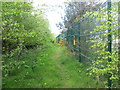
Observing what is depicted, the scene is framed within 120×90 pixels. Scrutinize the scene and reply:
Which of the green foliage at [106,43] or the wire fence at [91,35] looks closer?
the green foliage at [106,43]

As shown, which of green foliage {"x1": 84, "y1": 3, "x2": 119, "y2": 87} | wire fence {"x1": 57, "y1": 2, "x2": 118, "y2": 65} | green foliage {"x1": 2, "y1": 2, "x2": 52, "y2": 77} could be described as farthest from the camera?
green foliage {"x1": 2, "y1": 2, "x2": 52, "y2": 77}

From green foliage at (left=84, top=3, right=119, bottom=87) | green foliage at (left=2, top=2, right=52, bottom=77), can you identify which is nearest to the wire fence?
green foliage at (left=84, top=3, right=119, bottom=87)

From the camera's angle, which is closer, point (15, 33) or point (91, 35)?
point (15, 33)

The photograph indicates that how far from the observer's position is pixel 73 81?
16.4ft

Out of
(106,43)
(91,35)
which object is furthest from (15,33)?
(91,35)

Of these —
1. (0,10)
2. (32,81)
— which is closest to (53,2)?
(0,10)

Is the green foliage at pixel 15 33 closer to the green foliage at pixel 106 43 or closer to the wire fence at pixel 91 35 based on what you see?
the green foliage at pixel 106 43

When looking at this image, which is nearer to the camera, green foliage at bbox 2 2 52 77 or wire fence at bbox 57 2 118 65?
wire fence at bbox 57 2 118 65

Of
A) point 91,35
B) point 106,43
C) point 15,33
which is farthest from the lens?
point 91,35

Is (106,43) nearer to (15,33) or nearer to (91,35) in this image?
(91,35)

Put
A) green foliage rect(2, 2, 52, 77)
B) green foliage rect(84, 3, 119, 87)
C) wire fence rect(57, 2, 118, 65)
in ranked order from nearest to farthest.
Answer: green foliage rect(84, 3, 119, 87)
wire fence rect(57, 2, 118, 65)
green foliage rect(2, 2, 52, 77)

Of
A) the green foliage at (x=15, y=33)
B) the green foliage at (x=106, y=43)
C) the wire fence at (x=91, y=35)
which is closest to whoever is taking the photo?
the green foliage at (x=106, y=43)

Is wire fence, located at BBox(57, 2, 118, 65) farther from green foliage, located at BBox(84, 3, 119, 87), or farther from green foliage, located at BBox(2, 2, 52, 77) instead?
green foliage, located at BBox(2, 2, 52, 77)

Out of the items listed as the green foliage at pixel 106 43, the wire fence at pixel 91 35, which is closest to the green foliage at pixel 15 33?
the green foliage at pixel 106 43
